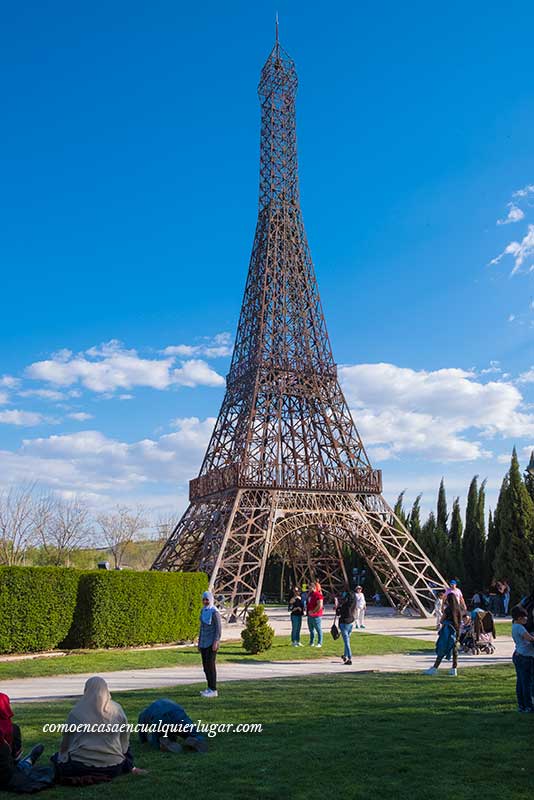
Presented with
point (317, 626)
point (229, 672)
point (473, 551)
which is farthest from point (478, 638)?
point (473, 551)

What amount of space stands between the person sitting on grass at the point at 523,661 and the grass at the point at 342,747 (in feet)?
0.78

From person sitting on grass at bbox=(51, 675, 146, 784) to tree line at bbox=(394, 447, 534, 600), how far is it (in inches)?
1067

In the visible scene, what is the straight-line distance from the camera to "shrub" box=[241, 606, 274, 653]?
1761cm

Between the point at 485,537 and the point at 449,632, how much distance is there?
88.1 ft

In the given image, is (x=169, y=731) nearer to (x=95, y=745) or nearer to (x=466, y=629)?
(x=95, y=745)

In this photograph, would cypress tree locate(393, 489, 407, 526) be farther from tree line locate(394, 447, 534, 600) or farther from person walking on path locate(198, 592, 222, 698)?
person walking on path locate(198, 592, 222, 698)

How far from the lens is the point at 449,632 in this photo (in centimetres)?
1287

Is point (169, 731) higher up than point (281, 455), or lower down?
lower down

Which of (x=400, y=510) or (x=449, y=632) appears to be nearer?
(x=449, y=632)

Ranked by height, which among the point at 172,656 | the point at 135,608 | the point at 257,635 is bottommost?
the point at 172,656

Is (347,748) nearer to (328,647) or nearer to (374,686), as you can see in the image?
(374,686)

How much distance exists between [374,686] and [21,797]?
6849 mm

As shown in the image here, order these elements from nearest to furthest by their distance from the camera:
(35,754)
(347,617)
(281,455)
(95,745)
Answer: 1. (95,745)
2. (35,754)
3. (347,617)
4. (281,455)

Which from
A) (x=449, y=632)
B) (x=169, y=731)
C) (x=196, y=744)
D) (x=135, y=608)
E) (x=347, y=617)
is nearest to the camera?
(x=196, y=744)
